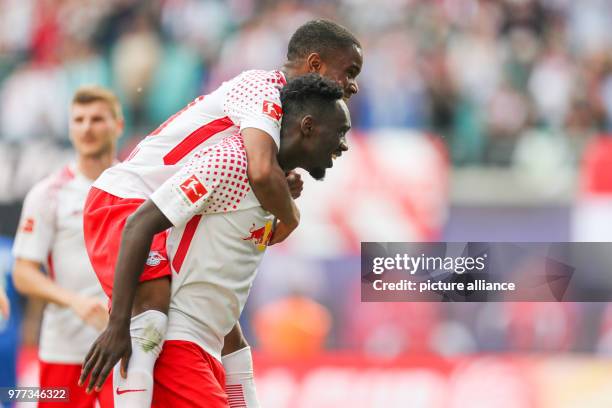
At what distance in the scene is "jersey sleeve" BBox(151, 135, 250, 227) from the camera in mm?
3014

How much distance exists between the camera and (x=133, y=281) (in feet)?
9.95

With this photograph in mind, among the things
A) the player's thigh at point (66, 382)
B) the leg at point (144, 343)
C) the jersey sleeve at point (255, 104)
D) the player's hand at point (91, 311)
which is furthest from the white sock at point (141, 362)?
the player's thigh at point (66, 382)

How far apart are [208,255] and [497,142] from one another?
6.63 m

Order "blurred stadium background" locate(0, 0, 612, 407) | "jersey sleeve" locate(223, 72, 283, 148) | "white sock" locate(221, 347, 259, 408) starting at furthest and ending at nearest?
"blurred stadium background" locate(0, 0, 612, 407), "white sock" locate(221, 347, 259, 408), "jersey sleeve" locate(223, 72, 283, 148)

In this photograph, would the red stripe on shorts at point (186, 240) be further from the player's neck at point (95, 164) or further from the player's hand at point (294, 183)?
the player's neck at point (95, 164)

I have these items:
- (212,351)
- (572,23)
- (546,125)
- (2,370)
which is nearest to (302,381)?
(2,370)

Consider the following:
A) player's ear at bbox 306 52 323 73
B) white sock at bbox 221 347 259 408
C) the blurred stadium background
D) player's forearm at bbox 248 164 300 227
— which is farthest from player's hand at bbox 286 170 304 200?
the blurred stadium background

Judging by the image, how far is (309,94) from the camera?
10.5ft

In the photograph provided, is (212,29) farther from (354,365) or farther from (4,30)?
(354,365)

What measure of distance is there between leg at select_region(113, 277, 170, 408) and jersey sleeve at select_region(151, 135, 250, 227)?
23cm

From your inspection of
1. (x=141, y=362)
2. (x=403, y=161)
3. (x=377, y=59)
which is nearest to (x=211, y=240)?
(x=141, y=362)

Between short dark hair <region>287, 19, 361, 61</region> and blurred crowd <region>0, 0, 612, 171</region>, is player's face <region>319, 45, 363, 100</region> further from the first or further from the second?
blurred crowd <region>0, 0, 612, 171</region>

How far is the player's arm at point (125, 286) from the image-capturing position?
301 cm

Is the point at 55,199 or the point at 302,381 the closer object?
the point at 55,199
